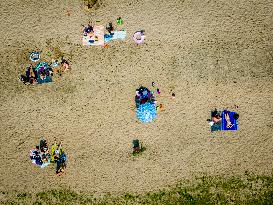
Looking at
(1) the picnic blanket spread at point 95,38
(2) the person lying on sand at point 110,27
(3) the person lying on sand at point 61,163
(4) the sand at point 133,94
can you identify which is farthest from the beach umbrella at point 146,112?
(3) the person lying on sand at point 61,163

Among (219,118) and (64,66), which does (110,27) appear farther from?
(219,118)

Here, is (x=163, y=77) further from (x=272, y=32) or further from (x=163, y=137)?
(x=272, y=32)

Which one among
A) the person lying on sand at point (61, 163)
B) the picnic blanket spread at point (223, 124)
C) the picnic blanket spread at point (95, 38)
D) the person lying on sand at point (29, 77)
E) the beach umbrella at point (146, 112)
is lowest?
the person lying on sand at point (61, 163)

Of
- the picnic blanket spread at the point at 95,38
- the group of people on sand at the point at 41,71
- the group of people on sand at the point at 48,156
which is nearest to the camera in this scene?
the group of people on sand at the point at 48,156

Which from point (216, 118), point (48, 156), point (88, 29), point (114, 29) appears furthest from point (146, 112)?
point (48, 156)

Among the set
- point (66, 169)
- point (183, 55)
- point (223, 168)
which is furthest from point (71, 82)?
point (223, 168)

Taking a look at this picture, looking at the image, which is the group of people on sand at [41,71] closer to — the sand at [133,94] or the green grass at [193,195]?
the sand at [133,94]
